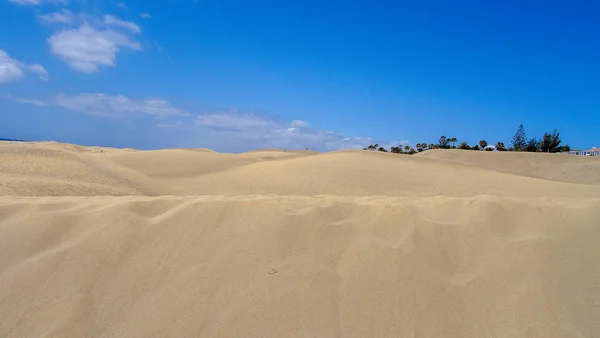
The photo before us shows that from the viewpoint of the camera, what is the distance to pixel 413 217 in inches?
134

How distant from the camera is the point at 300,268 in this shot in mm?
2814

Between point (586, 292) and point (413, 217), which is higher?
point (413, 217)

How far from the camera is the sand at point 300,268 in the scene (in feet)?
7.89

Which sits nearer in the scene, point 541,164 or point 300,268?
point 300,268

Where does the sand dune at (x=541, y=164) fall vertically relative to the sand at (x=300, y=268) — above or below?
above

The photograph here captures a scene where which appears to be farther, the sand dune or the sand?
the sand dune

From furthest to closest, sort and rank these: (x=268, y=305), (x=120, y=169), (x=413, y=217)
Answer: (x=120, y=169), (x=413, y=217), (x=268, y=305)

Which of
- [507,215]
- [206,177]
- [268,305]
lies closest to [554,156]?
[206,177]

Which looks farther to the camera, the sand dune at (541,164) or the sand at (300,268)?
the sand dune at (541,164)

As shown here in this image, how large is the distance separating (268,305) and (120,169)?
11.9 m

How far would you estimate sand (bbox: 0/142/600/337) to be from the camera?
2406 mm

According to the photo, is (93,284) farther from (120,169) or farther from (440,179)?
(440,179)

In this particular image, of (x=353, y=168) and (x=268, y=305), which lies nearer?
(x=268, y=305)

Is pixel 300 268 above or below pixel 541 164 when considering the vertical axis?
below
